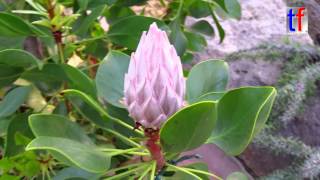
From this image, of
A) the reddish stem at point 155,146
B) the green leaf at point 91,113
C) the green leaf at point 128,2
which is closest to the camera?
the reddish stem at point 155,146

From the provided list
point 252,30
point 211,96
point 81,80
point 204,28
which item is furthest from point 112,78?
point 252,30

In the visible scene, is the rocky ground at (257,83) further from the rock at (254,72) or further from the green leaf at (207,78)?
the green leaf at (207,78)

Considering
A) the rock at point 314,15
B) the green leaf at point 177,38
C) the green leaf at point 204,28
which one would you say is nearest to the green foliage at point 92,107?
the green leaf at point 177,38

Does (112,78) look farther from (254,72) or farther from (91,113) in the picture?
(254,72)

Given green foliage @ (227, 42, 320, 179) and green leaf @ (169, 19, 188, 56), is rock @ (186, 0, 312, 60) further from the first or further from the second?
green leaf @ (169, 19, 188, 56)

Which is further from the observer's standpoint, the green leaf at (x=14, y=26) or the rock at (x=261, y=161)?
the rock at (x=261, y=161)

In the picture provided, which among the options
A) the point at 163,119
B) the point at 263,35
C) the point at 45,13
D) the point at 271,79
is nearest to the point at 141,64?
the point at 163,119
